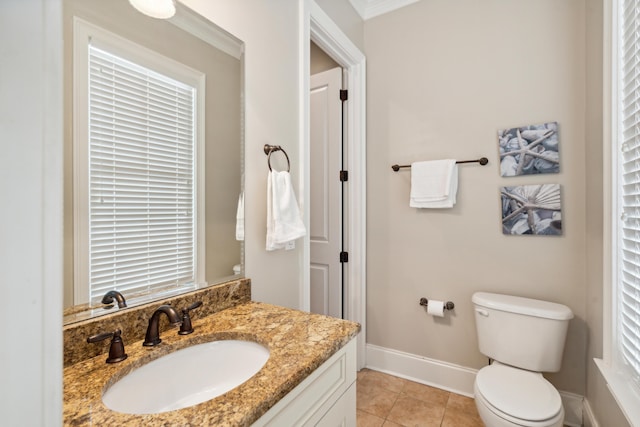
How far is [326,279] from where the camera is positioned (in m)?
2.36

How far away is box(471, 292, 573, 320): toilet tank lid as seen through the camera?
1.55 m

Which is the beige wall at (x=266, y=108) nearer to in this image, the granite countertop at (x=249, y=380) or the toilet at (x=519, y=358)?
the granite countertop at (x=249, y=380)

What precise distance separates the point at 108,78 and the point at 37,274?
80cm

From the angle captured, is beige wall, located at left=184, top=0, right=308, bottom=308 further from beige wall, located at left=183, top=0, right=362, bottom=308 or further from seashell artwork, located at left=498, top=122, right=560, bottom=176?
seashell artwork, located at left=498, top=122, right=560, bottom=176

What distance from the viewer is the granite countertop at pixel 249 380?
1.85ft

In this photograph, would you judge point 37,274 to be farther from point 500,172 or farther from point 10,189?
point 500,172

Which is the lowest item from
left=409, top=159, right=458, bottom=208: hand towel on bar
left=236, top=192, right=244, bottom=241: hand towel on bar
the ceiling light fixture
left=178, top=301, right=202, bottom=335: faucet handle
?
left=178, top=301, right=202, bottom=335: faucet handle

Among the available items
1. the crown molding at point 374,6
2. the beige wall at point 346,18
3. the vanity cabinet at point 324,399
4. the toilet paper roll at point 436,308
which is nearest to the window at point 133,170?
the vanity cabinet at point 324,399

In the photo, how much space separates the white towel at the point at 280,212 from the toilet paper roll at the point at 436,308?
1.15m

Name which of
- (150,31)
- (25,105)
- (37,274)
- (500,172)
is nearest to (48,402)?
(37,274)

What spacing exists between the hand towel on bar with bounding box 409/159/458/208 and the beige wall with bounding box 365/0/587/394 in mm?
92

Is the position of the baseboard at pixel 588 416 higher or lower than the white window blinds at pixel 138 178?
lower

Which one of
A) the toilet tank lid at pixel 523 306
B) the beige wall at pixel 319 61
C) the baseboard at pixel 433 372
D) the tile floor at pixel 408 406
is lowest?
the tile floor at pixel 408 406

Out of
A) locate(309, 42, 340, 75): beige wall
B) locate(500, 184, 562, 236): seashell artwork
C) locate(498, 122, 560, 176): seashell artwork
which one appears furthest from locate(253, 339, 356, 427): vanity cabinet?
locate(309, 42, 340, 75): beige wall
